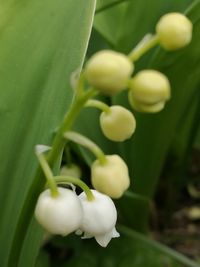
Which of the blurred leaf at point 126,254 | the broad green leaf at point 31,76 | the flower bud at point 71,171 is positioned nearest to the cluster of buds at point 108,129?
the broad green leaf at point 31,76

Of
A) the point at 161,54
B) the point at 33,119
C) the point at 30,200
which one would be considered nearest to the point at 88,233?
the point at 30,200

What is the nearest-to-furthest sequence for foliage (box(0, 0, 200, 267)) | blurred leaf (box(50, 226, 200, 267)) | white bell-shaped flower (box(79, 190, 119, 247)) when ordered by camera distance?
white bell-shaped flower (box(79, 190, 119, 247)) < foliage (box(0, 0, 200, 267)) < blurred leaf (box(50, 226, 200, 267))

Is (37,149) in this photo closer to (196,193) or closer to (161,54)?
(161,54)

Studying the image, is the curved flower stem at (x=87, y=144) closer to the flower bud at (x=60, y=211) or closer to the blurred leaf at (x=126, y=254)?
the flower bud at (x=60, y=211)

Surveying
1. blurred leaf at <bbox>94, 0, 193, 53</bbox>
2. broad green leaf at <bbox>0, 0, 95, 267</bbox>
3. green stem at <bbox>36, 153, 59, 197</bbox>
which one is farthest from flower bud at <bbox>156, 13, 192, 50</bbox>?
blurred leaf at <bbox>94, 0, 193, 53</bbox>

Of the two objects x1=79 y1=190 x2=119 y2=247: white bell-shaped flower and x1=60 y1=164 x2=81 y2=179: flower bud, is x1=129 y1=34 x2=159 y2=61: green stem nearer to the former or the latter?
x1=79 y1=190 x2=119 y2=247: white bell-shaped flower
